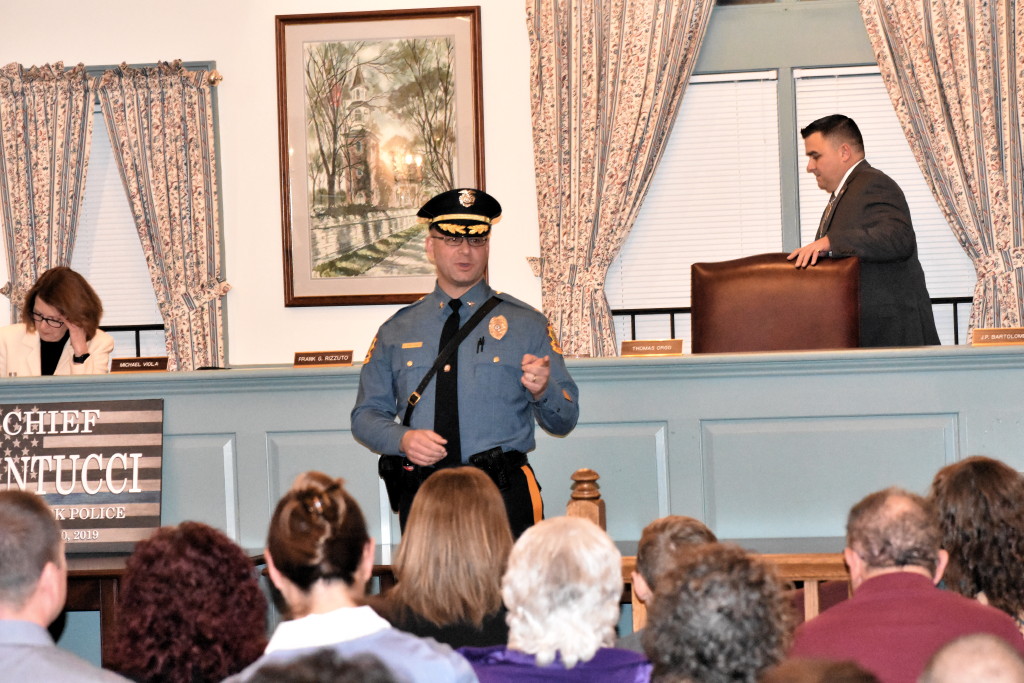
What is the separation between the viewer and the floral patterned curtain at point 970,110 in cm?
612

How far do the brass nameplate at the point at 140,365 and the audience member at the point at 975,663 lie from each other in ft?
11.2

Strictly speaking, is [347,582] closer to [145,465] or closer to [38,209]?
[145,465]

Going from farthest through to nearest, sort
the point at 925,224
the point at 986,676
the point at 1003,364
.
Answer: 1. the point at 925,224
2. the point at 1003,364
3. the point at 986,676

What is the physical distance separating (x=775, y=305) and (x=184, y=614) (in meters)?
2.88

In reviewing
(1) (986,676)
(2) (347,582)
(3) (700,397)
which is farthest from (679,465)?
(1) (986,676)

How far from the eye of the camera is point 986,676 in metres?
1.24

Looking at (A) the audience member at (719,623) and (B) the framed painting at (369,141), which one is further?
(B) the framed painting at (369,141)

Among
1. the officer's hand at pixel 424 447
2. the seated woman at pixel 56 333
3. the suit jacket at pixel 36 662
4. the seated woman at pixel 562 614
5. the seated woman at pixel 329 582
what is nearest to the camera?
the suit jacket at pixel 36 662

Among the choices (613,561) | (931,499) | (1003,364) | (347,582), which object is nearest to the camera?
(347,582)

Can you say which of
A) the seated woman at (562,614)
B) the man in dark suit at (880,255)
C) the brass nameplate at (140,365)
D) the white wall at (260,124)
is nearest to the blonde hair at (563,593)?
the seated woman at (562,614)

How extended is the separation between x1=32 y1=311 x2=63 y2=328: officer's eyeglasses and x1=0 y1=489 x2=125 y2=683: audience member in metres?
3.37

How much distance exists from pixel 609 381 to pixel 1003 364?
1.25 m

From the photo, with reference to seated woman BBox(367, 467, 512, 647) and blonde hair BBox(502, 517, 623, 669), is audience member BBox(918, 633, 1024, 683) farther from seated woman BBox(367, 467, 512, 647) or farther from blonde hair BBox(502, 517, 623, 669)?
seated woman BBox(367, 467, 512, 647)

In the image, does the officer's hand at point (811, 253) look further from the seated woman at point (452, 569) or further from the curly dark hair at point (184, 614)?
the curly dark hair at point (184, 614)
